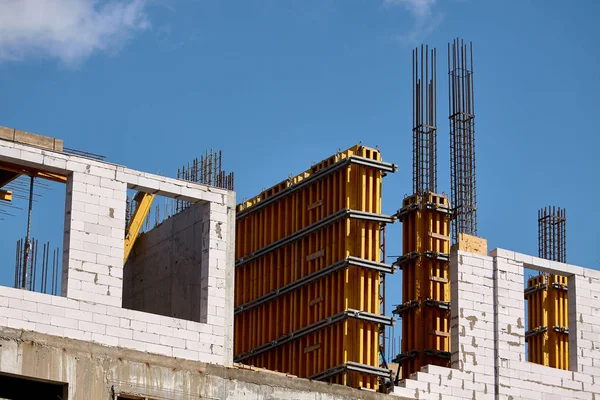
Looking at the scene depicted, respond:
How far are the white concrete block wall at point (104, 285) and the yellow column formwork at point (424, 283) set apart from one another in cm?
1096

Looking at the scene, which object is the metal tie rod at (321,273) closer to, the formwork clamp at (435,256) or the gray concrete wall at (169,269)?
the formwork clamp at (435,256)

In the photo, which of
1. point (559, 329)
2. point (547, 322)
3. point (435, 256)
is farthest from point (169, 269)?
point (547, 322)

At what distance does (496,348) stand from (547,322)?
51.5 ft

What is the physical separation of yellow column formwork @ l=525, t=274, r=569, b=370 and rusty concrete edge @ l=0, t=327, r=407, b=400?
1765 centimetres

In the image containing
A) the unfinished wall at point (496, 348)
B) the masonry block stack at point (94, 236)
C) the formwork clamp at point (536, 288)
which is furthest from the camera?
the formwork clamp at point (536, 288)

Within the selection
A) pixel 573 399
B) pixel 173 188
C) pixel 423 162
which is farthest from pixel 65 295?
pixel 423 162

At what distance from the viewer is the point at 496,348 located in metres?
42.0

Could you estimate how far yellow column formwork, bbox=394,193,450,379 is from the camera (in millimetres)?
47625

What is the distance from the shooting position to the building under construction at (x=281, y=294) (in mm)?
35688

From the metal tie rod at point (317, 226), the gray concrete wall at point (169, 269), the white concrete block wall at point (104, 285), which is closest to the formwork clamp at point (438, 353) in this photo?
the metal tie rod at point (317, 226)

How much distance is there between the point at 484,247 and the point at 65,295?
1280cm

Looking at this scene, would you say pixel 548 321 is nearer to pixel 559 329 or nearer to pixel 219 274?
pixel 559 329

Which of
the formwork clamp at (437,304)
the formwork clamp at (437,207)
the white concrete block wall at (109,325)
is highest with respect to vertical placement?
the formwork clamp at (437,207)

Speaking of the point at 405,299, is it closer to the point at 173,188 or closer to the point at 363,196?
the point at 363,196
